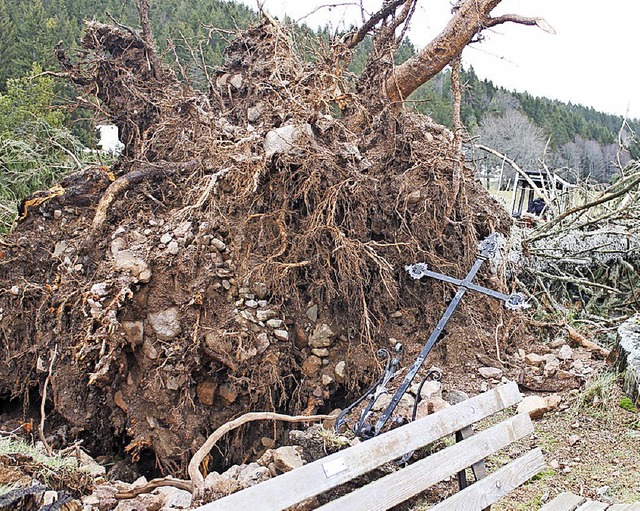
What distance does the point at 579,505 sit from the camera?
2064 millimetres

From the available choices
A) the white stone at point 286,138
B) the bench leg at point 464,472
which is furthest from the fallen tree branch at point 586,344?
the white stone at point 286,138

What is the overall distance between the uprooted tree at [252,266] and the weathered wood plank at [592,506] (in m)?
1.56

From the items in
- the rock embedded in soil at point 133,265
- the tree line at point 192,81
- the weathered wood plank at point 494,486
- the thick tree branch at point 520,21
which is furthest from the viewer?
the tree line at point 192,81

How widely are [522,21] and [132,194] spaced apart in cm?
328

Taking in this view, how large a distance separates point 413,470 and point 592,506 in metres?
0.77

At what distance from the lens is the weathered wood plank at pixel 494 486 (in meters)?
1.86

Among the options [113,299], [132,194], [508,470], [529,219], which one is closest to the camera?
[508,470]

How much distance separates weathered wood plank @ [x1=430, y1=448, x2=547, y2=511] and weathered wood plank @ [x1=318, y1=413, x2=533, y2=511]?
0.08 meters

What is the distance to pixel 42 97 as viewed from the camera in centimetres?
934

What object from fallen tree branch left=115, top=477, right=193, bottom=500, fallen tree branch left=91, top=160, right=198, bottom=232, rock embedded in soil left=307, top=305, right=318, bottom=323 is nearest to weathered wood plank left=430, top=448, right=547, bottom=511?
fallen tree branch left=115, top=477, right=193, bottom=500

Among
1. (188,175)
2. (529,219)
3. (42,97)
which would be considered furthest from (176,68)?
(42,97)

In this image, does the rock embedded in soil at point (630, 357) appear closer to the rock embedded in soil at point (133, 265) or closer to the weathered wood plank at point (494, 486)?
the weathered wood plank at point (494, 486)

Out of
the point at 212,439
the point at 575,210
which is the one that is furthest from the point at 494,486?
the point at 575,210

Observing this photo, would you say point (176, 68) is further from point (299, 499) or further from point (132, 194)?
point (299, 499)
